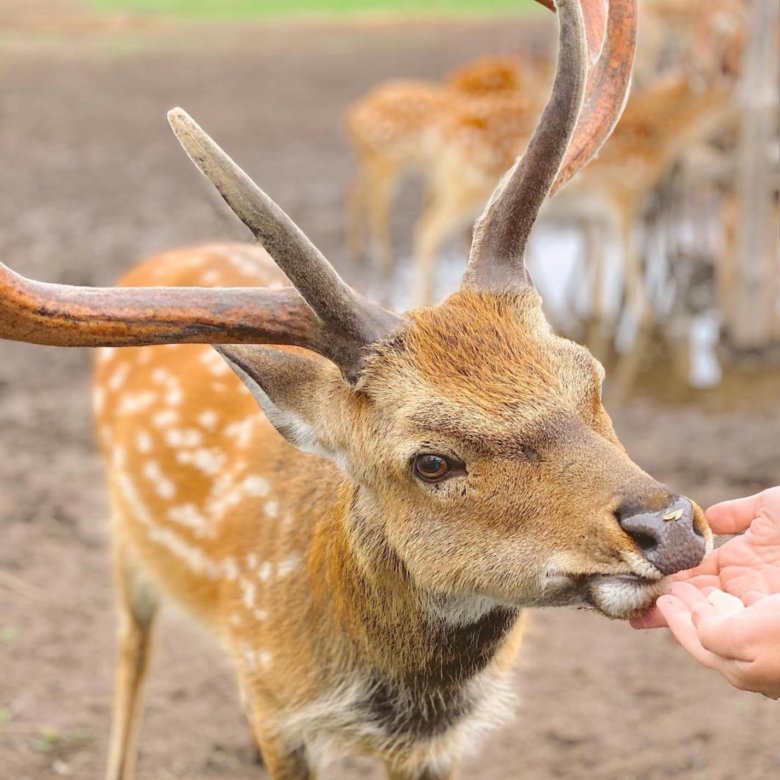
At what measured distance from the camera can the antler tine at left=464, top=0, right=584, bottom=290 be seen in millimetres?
2520

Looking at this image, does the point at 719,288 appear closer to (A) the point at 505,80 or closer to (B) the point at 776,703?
(A) the point at 505,80

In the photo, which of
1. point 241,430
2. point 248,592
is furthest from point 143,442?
point 248,592

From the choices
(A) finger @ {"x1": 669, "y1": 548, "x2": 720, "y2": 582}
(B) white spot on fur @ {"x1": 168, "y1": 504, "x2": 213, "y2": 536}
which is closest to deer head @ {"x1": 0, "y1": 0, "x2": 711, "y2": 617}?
(A) finger @ {"x1": 669, "y1": 548, "x2": 720, "y2": 582}

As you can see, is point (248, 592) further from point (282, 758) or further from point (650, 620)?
point (650, 620)

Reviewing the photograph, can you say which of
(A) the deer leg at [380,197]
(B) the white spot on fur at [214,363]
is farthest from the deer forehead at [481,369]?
(A) the deer leg at [380,197]

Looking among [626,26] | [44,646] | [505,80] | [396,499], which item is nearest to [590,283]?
[505,80]

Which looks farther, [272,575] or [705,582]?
[272,575]

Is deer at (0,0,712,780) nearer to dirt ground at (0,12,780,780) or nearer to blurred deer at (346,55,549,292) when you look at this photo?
dirt ground at (0,12,780,780)

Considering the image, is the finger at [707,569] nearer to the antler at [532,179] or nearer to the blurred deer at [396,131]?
the antler at [532,179]

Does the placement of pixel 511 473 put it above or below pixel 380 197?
above

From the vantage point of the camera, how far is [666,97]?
862 centimetres

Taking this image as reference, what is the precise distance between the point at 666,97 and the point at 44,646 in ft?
19.2

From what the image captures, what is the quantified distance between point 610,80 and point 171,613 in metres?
1.98

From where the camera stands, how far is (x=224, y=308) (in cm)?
240
